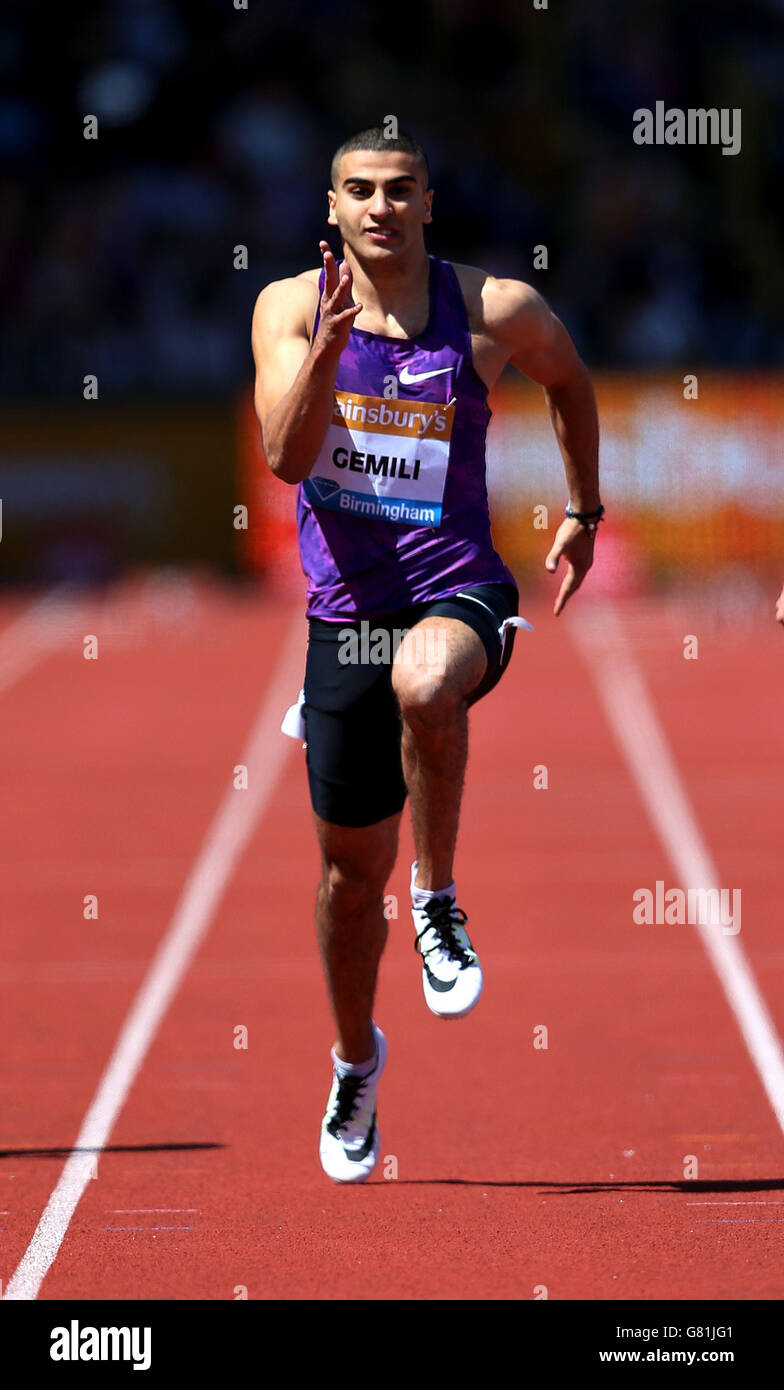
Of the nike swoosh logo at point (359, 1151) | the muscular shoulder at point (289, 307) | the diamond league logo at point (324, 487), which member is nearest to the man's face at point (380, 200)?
the muscular shoulder at point (289, 307)

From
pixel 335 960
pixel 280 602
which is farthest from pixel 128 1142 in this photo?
pixel 280 602

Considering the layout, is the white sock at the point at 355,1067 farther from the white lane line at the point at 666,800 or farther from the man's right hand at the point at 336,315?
the man's right hand at the point at 336,315

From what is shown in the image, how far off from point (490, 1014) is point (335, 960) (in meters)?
2.34

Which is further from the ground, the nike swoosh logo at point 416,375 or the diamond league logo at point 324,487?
the nike swoosh logo at point 416,375

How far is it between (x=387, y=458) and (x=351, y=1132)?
1.66m

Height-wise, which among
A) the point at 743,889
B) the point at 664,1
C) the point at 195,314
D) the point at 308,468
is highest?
the point at 664,1

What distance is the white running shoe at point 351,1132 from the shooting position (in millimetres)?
5172

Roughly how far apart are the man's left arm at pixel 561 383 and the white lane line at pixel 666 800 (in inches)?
69.5

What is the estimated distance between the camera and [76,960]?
8.16 metres

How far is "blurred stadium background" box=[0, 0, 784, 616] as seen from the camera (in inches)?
772

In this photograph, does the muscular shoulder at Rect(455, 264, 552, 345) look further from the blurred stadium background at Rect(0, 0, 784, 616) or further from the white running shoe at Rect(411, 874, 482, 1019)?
the blurred stadium background at Rect(0, 0, 784, 616)

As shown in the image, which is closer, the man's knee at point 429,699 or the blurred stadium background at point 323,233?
the man's knee at point 429,699

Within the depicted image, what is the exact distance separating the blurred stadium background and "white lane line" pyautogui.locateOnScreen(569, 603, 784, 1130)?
167cm
